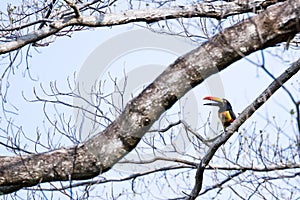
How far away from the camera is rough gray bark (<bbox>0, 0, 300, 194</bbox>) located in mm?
1781

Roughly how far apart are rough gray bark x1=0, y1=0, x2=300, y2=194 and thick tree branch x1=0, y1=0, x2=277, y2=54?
5.08ft

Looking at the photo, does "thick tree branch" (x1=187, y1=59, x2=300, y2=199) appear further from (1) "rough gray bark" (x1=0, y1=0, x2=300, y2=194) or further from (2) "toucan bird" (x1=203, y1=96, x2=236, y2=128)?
(2) "toucan bird" (x1=203, y1=96, x2=236, y2=128)

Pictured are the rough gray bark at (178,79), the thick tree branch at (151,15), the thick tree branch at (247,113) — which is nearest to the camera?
the rough gray bark at (178,79)

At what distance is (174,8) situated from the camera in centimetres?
354

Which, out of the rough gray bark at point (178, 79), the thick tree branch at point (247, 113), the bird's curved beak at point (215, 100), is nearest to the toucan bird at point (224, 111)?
the bird's curved beak at point (215, 100)

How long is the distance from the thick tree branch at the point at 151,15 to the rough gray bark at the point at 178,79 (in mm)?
1547

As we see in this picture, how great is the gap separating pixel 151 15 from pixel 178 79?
1758 millimetres

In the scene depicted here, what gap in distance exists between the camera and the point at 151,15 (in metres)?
3.46

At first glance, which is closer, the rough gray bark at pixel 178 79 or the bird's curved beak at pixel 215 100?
the rough gray bark at pixel 178 79

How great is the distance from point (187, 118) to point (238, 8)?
1017 millimetres

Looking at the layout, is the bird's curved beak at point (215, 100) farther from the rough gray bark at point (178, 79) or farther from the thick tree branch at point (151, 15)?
the rough gray bark at point (178, 79)

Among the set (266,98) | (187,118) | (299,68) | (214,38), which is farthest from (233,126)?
(214,38)

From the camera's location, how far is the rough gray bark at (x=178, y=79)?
1.78 m

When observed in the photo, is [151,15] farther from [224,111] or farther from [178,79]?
[224,111]
